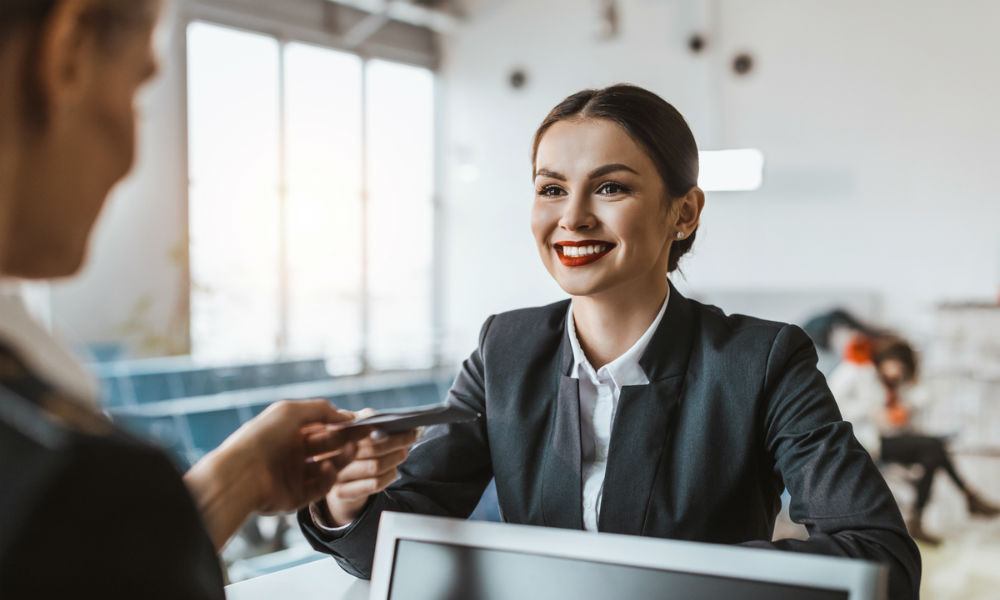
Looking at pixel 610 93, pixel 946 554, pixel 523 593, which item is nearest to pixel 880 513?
pixel 523 593

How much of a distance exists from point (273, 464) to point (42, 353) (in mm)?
550

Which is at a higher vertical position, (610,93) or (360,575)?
(610,93)

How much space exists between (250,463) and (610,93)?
0.80 m

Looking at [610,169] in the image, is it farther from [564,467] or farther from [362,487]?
[362,487]

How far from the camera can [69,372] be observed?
0.49 metres

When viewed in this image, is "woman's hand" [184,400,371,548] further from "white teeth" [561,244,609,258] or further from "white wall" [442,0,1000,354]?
"white wall" [442,0,1000,354]

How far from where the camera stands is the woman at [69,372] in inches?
16.6

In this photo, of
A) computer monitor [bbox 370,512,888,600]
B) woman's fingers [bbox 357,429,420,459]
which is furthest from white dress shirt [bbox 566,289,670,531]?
computer monitor [bbox 370,512,888,600]

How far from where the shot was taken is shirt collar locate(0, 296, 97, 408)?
47cm

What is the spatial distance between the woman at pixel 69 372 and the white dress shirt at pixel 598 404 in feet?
2.83

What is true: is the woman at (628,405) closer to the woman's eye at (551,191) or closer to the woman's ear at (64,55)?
Result: the woman's eye at (551,191)

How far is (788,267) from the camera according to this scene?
763 cm

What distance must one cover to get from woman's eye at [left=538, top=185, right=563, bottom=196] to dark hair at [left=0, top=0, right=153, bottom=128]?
932 mm

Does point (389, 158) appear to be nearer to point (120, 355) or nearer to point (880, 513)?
point (120, 355)
